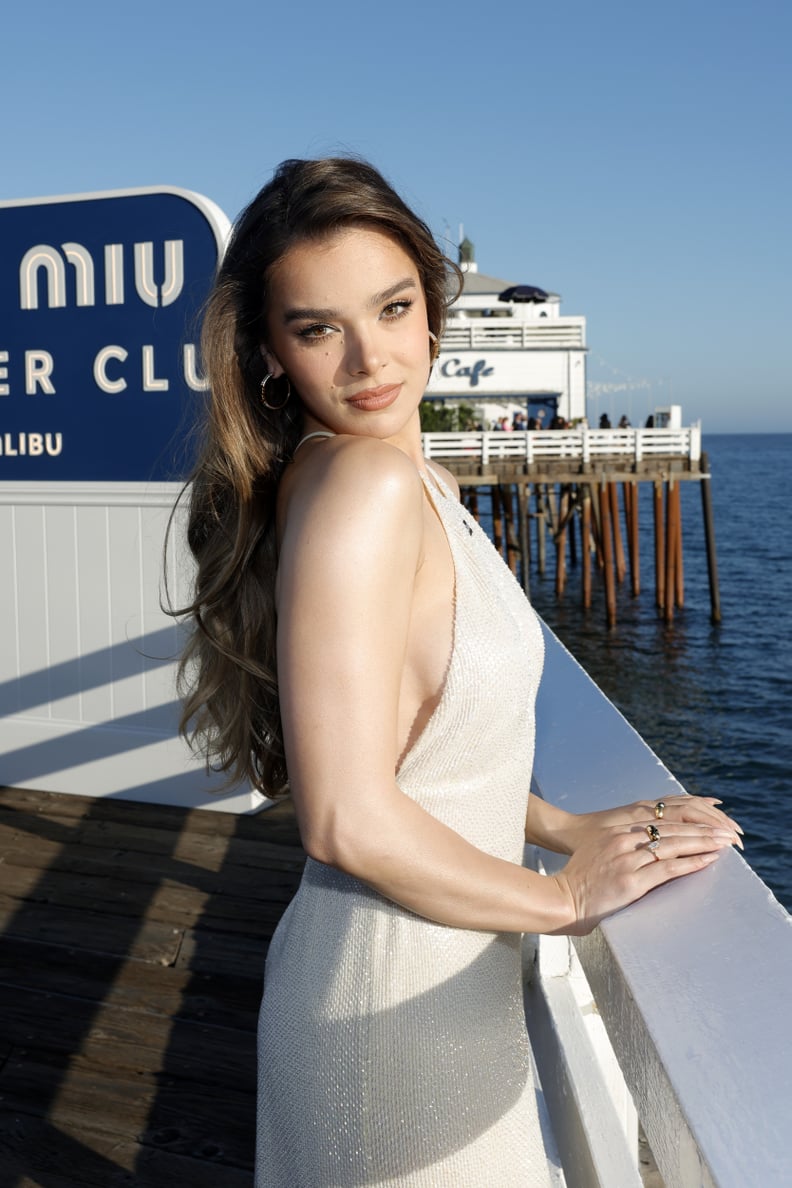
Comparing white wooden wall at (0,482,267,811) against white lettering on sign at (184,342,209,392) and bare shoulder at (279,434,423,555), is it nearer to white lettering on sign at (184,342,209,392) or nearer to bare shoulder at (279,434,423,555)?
white lettering on sign at (184,342,209,392)

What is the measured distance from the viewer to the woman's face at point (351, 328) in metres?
1.18

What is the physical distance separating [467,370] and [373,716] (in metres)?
43.9

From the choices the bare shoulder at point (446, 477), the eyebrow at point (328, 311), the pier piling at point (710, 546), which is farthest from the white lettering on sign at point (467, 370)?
the eyebrow at point (328, 311)

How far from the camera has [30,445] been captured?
4.41 meters

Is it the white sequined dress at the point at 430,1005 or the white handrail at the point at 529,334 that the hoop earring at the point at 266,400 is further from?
the white handrail at the point at 529,334

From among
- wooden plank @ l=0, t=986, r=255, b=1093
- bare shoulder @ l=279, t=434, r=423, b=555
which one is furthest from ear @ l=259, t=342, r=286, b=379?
wooden plank @ l=0, t=986, r=255, b=1093

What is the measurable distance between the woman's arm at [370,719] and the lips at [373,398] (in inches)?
6.4

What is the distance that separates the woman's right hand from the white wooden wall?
3.15 metres

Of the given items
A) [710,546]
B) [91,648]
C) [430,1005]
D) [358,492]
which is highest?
[358,492]

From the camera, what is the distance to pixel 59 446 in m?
4.36

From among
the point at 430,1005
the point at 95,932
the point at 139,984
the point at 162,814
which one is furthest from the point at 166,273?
the point at 430,1005

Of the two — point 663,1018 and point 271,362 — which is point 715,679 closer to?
point 271,362

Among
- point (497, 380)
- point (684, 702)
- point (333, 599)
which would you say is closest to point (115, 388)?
point (333, 599)

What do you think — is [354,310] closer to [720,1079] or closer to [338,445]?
[338,445]
